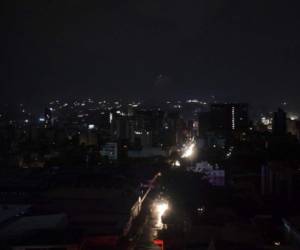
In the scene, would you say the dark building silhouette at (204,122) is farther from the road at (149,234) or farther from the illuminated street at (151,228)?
the road at (149,234)

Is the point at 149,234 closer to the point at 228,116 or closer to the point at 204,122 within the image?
the point at 228,116

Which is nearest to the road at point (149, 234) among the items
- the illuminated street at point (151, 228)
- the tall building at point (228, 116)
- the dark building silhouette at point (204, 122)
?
the illuminated street at point (151, 228)

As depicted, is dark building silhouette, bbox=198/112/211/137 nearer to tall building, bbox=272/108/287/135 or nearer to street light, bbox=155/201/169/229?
tall building, bbox=272/108/287/135

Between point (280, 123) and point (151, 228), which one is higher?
point (280, 123)

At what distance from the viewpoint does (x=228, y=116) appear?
56.2 ft

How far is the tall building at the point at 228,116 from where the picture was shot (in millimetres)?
16875

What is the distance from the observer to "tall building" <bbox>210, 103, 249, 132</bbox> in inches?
664

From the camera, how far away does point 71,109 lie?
29.3m

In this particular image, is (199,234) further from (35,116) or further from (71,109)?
(71,109)

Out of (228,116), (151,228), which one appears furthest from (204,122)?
(151,228)

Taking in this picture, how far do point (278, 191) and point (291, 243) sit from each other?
7.15 feet

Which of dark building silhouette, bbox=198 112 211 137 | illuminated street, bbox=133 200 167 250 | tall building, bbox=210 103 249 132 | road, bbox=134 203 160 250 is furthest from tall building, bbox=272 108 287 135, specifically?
road, bbox=134 203 160 250

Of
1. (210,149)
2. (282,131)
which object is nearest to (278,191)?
(210,149)

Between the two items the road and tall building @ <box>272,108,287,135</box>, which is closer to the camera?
the road
